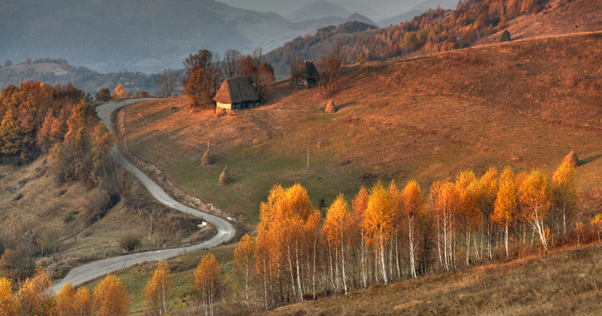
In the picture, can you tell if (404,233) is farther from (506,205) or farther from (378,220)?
(506,205)

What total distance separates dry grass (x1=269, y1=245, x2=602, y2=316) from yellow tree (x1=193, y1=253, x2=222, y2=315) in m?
5.97

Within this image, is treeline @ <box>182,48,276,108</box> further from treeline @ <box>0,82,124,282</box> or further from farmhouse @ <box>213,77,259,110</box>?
treeline @ <box>0,82,124,282</box>

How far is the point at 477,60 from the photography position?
81500 millimetres

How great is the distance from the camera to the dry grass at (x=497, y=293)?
1764cm

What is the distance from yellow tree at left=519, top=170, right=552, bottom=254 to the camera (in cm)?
3033

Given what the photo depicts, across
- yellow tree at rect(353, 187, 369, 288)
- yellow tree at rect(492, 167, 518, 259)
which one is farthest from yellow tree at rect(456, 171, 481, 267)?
yellow tree at rect(353, 187, 369, 288)

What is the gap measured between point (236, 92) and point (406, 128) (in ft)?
140

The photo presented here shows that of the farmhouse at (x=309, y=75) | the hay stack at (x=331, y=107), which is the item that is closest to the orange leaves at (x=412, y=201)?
the hay stack at (x=331, y=107)

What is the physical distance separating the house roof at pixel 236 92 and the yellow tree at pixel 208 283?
62446 millimetres

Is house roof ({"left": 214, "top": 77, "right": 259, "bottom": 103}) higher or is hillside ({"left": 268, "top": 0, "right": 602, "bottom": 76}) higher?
hillside ({"left": 268, "top": 0, "right": 602, "bottom": 76})

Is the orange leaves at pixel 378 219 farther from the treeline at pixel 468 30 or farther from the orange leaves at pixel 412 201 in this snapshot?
the treeline at pixel 468 30

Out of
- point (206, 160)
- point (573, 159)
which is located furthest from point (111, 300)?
point (573, 159)

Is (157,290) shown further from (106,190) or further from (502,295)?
(106,190)

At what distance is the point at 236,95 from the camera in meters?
90.0
